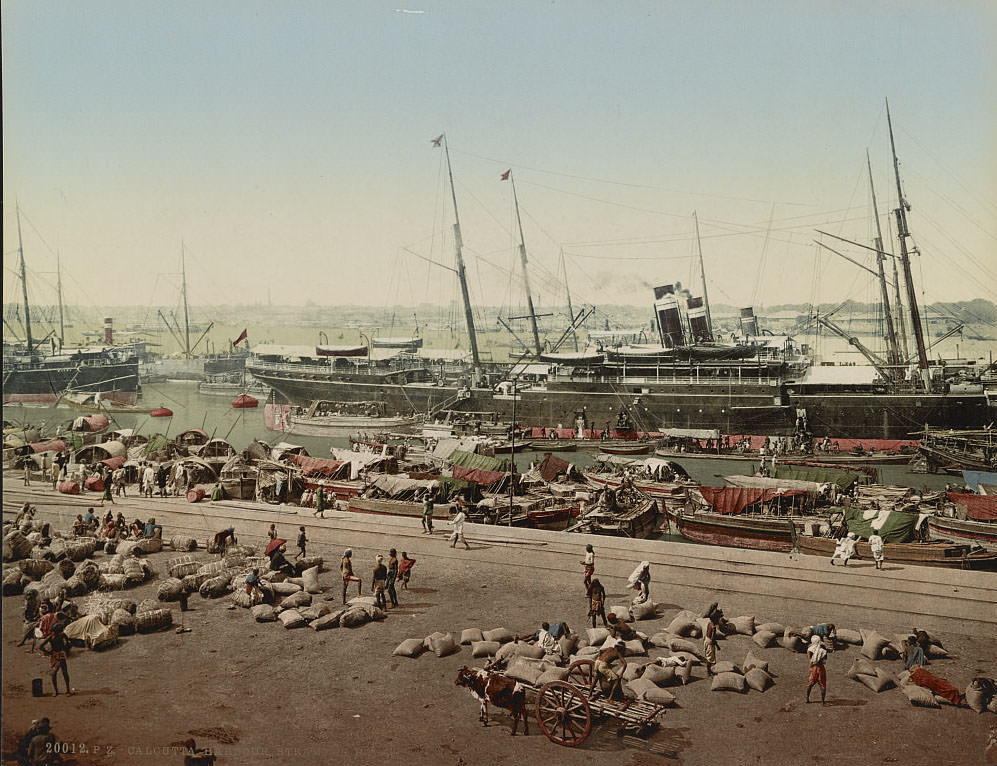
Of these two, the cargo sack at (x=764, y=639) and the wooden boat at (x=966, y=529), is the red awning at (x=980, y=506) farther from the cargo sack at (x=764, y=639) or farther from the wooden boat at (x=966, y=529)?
the cargo sack at (x=764, y=639)

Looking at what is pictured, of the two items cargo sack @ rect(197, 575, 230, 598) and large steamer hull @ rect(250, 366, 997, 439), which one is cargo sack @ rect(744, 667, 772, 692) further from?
large steamer hull @ rect(250, 366, 997, 439)

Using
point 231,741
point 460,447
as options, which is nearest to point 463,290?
point 460,447

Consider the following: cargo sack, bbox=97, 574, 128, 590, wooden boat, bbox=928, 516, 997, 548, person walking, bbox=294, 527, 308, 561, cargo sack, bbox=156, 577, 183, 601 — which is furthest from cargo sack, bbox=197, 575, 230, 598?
wooden boat, bbox=928, 516, 997, 548

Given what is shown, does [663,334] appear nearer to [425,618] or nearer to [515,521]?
[515,521]

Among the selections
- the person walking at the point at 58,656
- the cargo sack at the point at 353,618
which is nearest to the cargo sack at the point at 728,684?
the cargo sack at the point at 353,618

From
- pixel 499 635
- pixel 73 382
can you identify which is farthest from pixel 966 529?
pixel 73 382

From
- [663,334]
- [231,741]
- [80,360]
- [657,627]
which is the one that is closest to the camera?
[231,741]
